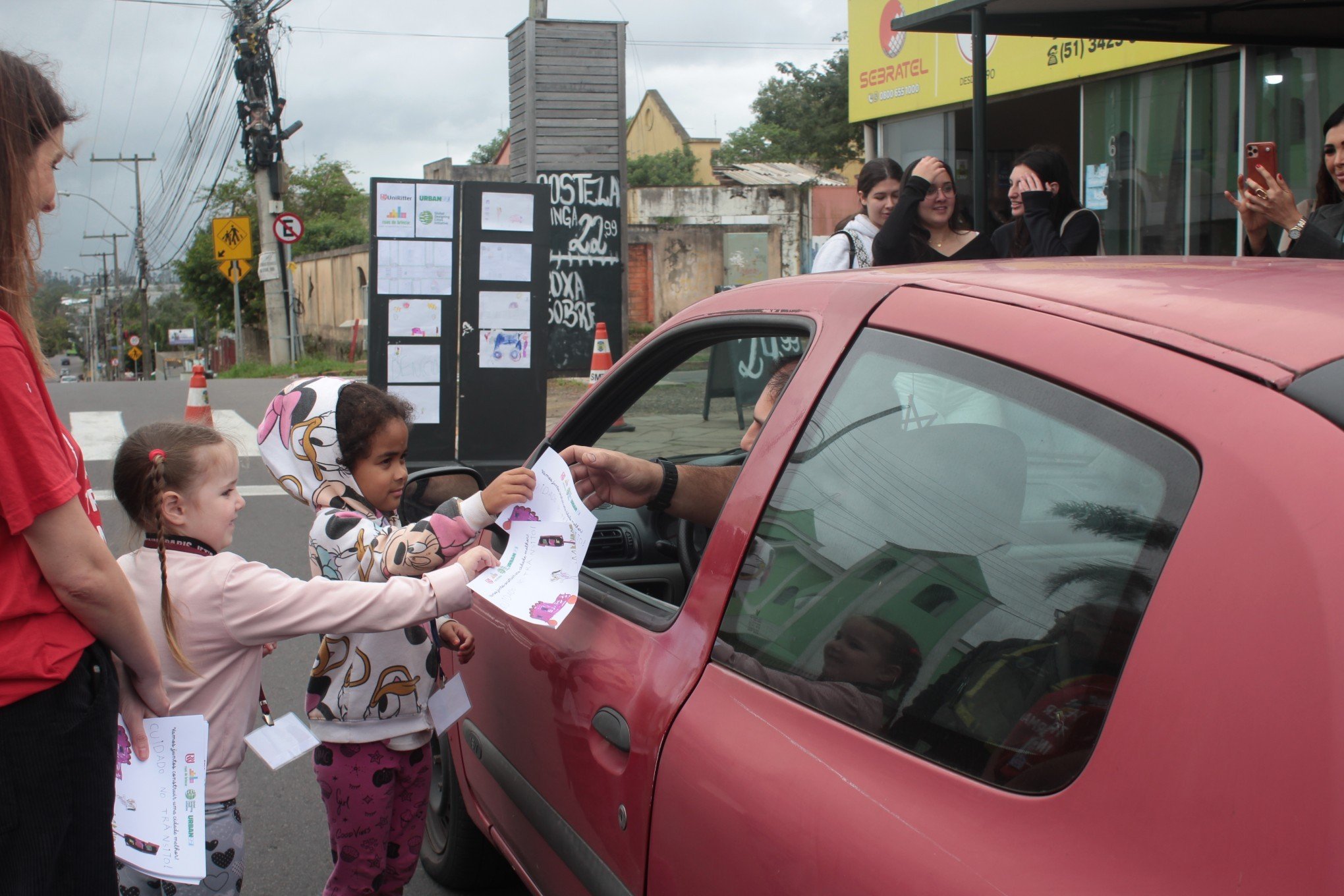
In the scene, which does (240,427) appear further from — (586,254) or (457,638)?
(457,638)

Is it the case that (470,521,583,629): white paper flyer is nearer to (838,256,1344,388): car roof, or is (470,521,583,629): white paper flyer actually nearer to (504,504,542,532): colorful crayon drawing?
(504,504,542,532): colorful crayon drawing

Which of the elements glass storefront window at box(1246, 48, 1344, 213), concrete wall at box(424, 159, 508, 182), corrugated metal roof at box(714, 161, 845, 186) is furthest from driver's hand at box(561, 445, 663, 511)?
corrugated metal roof at box(714, 161, 845, 186)

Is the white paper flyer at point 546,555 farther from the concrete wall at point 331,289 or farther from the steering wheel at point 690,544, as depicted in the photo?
the concrete wall at point 331,289

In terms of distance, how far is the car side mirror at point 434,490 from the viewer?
9.45 feet

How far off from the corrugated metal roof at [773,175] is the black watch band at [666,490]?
36.1 metres

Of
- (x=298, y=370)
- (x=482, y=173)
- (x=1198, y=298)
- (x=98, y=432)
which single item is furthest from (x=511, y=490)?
(x=298, y=370)

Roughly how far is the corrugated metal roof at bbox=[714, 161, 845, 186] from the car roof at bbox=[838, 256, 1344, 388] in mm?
36987

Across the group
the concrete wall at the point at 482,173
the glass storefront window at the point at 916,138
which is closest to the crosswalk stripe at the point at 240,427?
the concrete wall at the point at 482,173

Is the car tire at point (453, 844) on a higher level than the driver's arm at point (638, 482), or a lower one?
lower

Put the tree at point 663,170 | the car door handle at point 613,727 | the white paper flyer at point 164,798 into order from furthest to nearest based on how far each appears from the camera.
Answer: the tree at point 663,170
the white paper flyer at point 164,798
the car door handle at point 613,727

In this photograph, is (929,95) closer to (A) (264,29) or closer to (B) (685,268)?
(B) (685,268)

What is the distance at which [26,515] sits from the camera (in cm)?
155

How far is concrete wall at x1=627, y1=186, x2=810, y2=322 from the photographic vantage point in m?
25.2

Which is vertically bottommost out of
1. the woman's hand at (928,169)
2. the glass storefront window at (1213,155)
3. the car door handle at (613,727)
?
the car door handle at (613,727)
